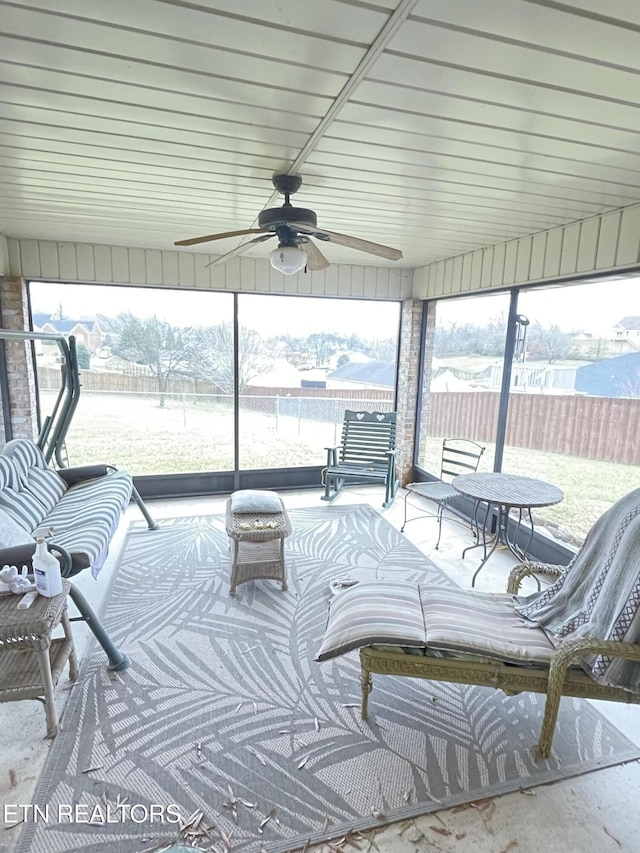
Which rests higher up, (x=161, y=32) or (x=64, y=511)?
(x=161, y=32)

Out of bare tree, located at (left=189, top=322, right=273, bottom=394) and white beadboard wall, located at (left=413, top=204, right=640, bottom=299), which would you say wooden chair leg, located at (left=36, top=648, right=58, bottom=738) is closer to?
bare tree, located at (left=189, top=322, right=273, bottom=394)

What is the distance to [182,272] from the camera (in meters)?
4.43

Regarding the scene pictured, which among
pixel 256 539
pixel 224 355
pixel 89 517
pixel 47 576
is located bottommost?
pixel 256 539

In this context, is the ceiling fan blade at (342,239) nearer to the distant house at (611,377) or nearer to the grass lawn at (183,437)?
the distant house at (611,377)

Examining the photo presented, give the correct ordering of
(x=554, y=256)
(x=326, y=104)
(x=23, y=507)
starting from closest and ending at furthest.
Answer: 1. (x=326, y=104)
2. (x=23, y=507)
3. (x=554, y=256)

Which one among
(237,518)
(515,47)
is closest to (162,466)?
(237,518)

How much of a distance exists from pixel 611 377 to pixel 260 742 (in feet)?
10.5

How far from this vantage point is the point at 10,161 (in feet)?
7.20

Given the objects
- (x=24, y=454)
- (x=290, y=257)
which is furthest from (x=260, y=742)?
(x=24, y=454)

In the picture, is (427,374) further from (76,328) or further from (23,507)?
(23,507)

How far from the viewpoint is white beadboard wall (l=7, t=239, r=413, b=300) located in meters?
4.07

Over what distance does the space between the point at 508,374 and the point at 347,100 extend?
289cm

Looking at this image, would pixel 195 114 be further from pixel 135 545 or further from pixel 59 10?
pixel 135 545

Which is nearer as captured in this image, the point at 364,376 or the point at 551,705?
the point at 551,705
